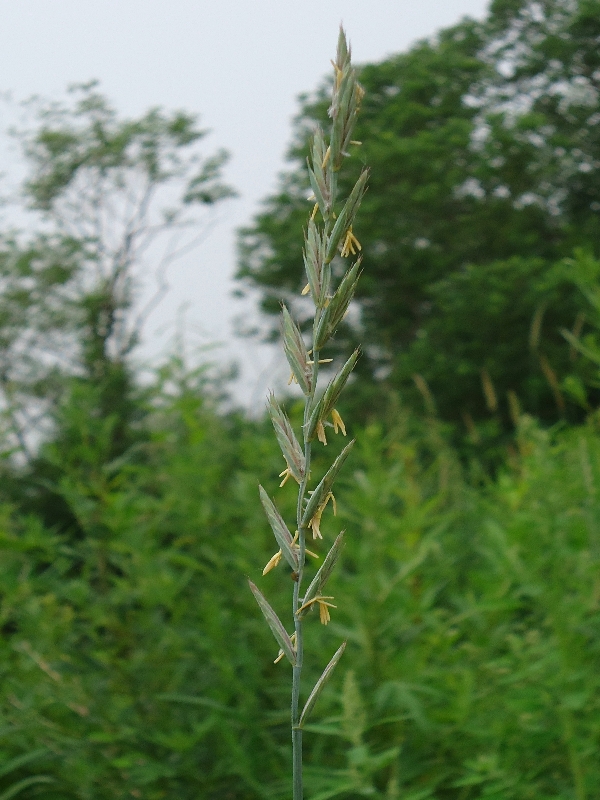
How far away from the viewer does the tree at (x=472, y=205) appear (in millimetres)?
20875

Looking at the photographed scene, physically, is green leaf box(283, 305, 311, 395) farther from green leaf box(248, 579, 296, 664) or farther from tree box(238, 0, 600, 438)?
tree box(238, 0, 600, 438)

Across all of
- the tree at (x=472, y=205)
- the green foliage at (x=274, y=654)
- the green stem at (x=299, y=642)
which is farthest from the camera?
the tree at (x=472, y=205)

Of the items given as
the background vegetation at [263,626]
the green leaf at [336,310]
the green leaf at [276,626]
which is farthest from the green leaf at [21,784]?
the green leaf at [336,310]

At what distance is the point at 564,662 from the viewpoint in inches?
69.4

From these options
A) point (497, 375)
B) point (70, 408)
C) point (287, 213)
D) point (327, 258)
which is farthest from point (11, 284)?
point (327, 258)

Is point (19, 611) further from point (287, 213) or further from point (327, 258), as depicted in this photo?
point (287, 213)

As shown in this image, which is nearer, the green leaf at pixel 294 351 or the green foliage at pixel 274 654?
the green leaf at pixel 294 351

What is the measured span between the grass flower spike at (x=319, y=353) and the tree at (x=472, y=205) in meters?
19.7

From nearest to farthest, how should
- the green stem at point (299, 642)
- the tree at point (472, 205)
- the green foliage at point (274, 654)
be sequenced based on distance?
the green stem at point (299, 642) < the green foliage at point (274, 654) < the tree at point (472, 205)

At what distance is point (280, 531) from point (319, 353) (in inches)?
5.1

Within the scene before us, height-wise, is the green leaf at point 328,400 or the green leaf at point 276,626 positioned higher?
the green leaf at point 328,400

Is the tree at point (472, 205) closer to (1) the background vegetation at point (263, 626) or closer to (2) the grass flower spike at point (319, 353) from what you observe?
(1) the background vegetation at point (263, 626)

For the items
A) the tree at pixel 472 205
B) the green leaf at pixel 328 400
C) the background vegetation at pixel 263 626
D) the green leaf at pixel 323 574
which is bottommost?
the tree at pixel 472 205

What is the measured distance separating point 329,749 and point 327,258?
194cm
